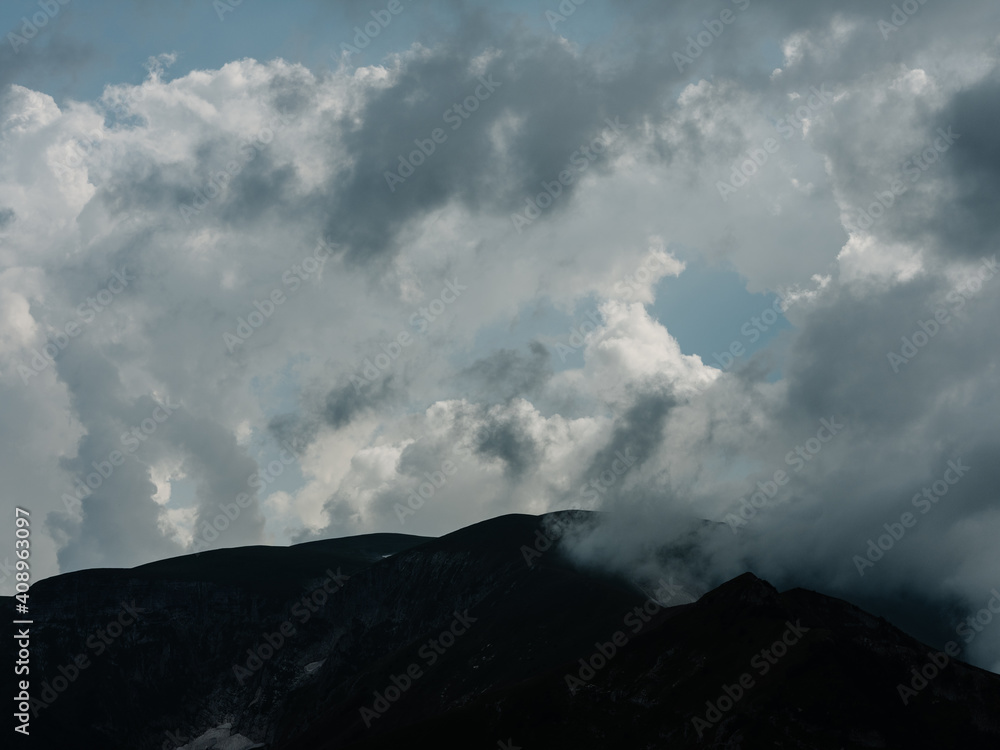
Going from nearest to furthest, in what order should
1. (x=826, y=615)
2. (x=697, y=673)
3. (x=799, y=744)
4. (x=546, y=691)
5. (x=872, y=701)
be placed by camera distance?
(x=799, y=744), (x=872, y=701), (x=697, y=673), (x=546, y=691), (x=826, y=615)

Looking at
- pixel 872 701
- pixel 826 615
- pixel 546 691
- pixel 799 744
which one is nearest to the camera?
pixel 799 744

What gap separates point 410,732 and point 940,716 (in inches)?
3563

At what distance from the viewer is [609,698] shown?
153125mm

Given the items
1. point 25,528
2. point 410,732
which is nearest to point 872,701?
point 410,732

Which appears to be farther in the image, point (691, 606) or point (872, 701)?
Answer: point (691, 606)

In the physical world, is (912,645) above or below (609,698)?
below

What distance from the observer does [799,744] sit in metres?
123

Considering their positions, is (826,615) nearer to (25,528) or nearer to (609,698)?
(609,698)

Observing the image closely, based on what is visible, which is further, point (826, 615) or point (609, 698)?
point (826, 615)

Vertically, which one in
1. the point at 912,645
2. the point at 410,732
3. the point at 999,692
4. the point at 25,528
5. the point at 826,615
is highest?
the point at 25,528

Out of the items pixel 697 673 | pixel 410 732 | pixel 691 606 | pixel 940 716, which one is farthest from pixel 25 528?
pixel 940 716

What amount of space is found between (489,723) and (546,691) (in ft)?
37.8

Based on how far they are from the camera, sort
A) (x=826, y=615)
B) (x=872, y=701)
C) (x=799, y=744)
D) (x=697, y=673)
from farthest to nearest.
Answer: (x=826, y=615) < (x=697, y=673) < (x=872, y=701) < (x=799, y=744)

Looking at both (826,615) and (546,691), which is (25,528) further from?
(826,615)
